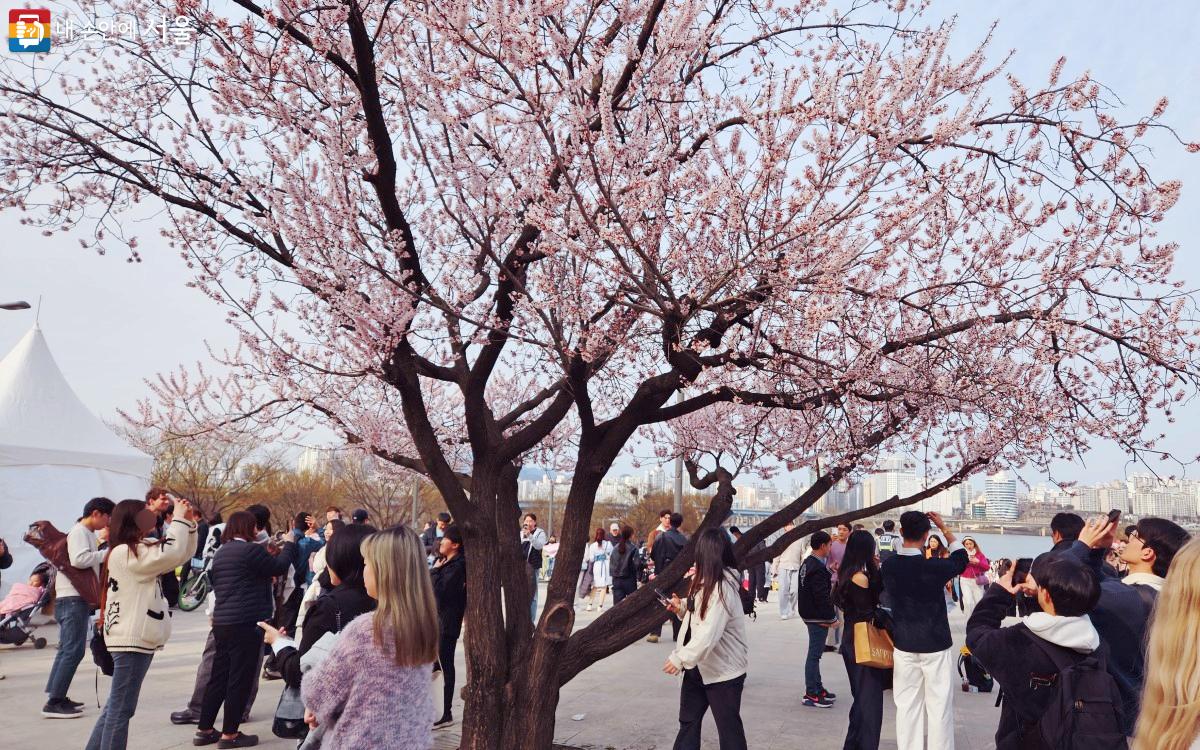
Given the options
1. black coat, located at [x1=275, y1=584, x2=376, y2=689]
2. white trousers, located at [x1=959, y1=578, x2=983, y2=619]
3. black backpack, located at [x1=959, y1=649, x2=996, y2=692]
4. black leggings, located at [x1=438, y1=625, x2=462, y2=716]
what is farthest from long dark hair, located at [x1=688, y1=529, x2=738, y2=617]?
white trousers, located at [x1=959, y1=578, x2=983, y2=619]

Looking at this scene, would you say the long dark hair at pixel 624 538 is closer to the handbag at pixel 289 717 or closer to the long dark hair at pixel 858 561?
the long dark hair at pixel 858 561

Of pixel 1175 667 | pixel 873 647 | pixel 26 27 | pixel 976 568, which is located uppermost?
pixel 26 27

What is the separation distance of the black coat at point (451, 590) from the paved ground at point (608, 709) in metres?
0.99

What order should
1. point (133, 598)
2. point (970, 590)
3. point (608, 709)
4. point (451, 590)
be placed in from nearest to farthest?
point (133, 598) < point (451, 590) < point (608, 709) < point (970, 590)

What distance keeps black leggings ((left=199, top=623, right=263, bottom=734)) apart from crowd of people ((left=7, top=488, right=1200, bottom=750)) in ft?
0.05

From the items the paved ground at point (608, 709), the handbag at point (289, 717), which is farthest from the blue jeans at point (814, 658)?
the handbag at point (289, 717)

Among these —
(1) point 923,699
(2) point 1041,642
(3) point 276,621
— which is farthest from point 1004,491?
(3) point 276,621

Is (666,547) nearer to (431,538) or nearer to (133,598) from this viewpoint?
(431,538)

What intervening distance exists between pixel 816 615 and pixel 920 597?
10.0ft

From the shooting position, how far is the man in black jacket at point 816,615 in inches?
336

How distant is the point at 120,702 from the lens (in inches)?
202

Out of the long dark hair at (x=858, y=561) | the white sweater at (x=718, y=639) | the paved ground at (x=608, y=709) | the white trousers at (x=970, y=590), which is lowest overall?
the paved ground at (x=608, y=709)

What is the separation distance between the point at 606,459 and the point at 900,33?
3.62 m

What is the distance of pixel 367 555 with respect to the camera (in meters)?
3.31
